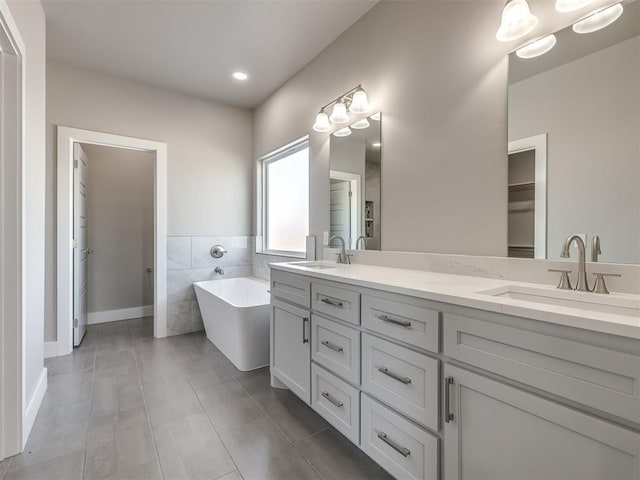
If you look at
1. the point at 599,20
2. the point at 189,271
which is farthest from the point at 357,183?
the point at 189,271

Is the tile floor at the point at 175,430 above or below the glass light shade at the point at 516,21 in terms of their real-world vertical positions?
below

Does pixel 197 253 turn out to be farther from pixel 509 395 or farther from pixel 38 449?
pixel 509 395

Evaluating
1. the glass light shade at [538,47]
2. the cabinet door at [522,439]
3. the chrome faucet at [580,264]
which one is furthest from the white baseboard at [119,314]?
the glass light shade at [538,47]

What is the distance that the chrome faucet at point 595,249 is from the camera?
1.19m

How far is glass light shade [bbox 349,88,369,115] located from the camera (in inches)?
85.4

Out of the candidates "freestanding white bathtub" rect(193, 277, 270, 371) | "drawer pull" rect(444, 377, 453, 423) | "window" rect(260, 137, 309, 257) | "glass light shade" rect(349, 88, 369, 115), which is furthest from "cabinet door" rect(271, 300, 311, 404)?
"glass light shade" rect(349, 88, 369, 115)

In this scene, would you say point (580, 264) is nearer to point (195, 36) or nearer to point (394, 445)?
point (394, 445)

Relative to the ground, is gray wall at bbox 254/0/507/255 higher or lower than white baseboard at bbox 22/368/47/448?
higher

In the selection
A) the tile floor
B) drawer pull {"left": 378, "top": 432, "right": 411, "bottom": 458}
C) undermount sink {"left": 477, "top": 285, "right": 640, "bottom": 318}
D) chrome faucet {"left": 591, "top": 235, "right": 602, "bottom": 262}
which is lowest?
the tile floor

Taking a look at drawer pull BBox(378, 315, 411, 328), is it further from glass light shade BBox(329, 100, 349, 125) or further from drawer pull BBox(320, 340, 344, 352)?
glass light shade BBox(329, 100, 349, 125)

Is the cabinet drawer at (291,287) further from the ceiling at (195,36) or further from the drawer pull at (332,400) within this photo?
the ceiling at (195,36)

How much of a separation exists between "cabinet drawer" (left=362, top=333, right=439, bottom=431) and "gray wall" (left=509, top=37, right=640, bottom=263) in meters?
0.77

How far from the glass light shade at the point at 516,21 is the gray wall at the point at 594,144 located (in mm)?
211

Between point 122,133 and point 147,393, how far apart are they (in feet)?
8.31
